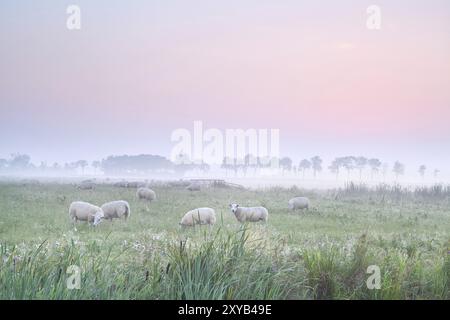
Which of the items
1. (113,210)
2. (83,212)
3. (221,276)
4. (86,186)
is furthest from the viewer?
(86,186)

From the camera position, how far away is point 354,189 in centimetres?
2347

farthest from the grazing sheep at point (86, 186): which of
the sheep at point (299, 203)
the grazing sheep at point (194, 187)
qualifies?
the sheep at point (299, 203)

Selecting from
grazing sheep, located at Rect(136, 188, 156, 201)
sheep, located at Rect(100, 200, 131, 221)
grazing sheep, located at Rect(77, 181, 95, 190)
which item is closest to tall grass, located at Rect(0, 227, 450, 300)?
sheep, located at Rect(100, 200, 131, 221)

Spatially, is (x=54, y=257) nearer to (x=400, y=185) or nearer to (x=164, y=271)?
(x=164, y=271)

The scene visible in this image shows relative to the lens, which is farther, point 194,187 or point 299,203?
point 194,187

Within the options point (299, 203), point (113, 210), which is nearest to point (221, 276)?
point (113, 210)

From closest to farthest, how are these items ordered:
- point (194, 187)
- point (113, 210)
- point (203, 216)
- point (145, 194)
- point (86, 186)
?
point (203, 216) → point (113, 210) → point (145, 194) → point (86, 186) → point (194, 187)

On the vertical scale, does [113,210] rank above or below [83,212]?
below

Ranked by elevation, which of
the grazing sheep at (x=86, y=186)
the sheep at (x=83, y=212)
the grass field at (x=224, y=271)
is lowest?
the grazing sheep at (x=86, y=186)

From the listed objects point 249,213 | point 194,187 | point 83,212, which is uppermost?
point 83,212

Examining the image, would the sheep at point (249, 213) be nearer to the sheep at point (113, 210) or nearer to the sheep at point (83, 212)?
the sheep at point (113, 210)

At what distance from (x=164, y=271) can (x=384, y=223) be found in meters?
10.7

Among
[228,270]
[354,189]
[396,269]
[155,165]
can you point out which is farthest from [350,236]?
[155,165]

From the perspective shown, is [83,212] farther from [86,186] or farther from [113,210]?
[86,186]
